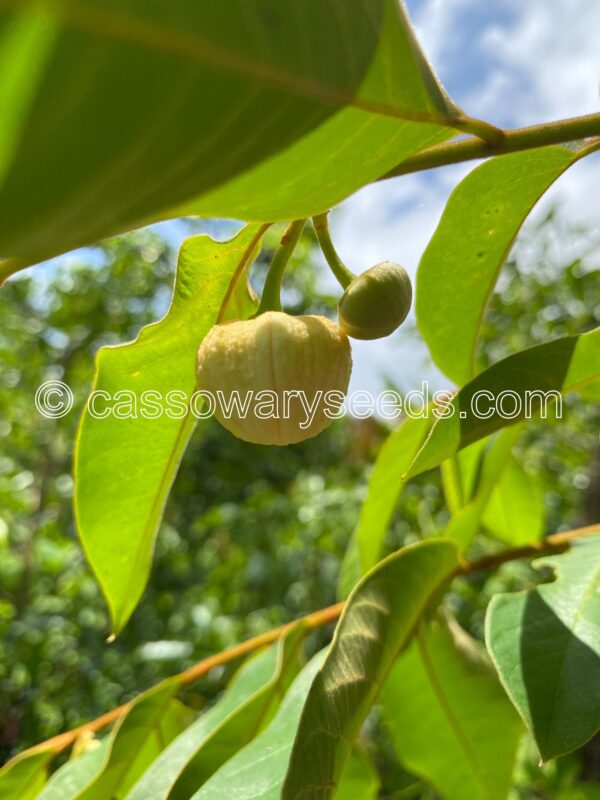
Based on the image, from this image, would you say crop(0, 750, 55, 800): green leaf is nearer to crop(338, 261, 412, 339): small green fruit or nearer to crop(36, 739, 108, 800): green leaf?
crop(36, 739, 108, 800): green leaf

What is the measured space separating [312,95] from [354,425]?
316 centimetres

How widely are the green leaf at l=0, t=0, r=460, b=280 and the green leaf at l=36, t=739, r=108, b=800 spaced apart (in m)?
0.61

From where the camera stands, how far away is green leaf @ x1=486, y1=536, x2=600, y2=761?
56 centimetres

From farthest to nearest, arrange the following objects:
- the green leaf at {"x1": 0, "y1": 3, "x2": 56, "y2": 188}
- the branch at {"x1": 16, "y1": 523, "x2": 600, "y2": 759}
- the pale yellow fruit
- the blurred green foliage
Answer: the blurred green foliage
the branch at {"x1": 16, "y1": 523, "x2": 600, "y2": 759}
the pale yellow fruit
the green leaf at {"x1": 0, "y1": 3, "x2": 56, "y2": 188}

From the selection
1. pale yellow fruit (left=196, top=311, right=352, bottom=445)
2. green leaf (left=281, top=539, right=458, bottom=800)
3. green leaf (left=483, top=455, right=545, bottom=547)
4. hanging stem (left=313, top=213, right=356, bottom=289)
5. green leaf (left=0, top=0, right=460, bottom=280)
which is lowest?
green leaf (left=483, top=455, right=545, bottom=547)

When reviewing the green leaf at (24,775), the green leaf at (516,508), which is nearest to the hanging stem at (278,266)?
the green leaf at (24,775)

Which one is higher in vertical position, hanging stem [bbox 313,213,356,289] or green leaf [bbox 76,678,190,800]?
hanging stem [bbox 313,213,356,289]

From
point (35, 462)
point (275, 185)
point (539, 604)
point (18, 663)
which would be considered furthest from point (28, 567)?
point (275, 185)

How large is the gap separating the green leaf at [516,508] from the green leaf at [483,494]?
27cm

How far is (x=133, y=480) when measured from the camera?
2.61 ft

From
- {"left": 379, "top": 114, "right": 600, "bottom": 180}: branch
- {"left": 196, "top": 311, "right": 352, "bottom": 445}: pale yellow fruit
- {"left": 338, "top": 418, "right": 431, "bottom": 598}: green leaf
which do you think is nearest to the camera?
{"left": 379, "top": 114, "right": 600, "bottom": 180}: branch

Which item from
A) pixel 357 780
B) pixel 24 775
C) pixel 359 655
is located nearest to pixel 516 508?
pixel 357 780

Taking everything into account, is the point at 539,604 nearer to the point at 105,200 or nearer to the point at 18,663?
the point at 105,200

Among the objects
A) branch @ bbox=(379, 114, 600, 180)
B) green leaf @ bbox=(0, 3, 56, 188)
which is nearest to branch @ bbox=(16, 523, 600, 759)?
branch @ bbox=(379, 114, 600, 180)
